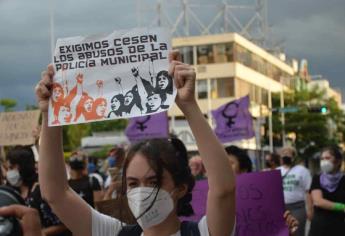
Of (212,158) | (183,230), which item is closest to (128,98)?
(212,158)

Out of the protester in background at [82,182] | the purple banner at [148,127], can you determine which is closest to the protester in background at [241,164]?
the protester in background at [82,182]

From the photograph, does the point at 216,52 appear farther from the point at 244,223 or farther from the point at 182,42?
the point at 244,223

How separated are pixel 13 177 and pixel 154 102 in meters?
3.42

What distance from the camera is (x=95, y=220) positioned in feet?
10.4

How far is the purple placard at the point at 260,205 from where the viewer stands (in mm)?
5777

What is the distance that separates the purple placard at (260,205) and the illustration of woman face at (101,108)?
9.44ft

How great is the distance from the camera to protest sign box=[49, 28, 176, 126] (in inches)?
119

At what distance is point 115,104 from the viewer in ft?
10.1

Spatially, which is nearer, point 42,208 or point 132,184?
point 132,184

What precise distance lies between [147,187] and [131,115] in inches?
11.6

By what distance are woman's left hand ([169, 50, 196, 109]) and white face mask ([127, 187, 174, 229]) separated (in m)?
0.37

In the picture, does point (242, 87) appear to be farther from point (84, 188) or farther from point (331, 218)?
point (84, 188)

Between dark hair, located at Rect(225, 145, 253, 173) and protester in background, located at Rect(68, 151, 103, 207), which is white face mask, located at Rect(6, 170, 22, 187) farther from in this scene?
dark hair, located at Rect(225, 145, 253, 173)

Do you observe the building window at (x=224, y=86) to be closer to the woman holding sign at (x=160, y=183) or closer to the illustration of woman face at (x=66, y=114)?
the woman holding sign at (x=160, y=183)
